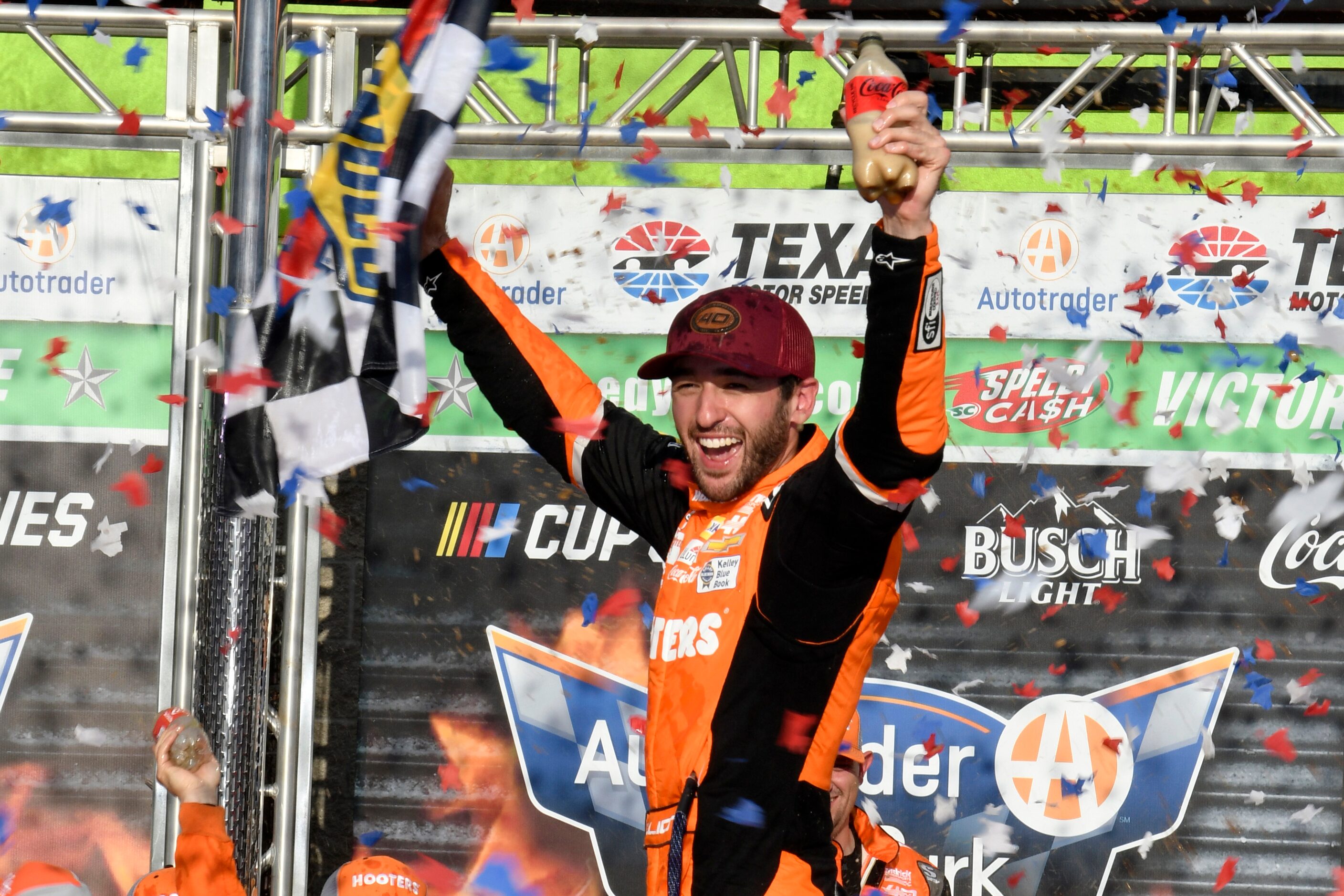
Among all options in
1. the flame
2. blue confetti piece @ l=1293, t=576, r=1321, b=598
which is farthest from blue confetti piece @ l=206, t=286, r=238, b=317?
blue confetti piece @ l=1293, t=576, r=1321, b=598

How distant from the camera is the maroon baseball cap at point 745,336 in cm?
214

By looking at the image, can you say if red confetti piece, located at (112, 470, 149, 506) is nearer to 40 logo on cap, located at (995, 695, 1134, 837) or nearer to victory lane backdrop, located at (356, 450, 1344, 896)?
victory lane backdrop, located at (356, 450, 1344, 896)

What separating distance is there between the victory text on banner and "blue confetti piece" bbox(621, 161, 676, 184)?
203 centimetres

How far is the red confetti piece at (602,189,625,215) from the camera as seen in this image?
219 inches

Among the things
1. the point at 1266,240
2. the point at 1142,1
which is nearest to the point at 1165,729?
the point at 1266,240

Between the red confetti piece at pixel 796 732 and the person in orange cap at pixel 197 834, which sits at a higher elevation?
the red confetti piece at pixel 796 732

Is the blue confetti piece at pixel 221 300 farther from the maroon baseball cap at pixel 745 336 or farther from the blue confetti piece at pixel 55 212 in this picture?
the maroon baseball cap at pixel 745 336

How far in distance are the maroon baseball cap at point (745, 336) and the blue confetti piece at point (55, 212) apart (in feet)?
14.6

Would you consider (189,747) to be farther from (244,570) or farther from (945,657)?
(945,657)

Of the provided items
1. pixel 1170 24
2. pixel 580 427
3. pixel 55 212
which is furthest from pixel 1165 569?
pixel 55 212

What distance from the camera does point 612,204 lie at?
18.3ft

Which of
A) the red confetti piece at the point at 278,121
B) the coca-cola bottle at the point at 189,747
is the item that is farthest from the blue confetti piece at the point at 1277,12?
the coca-cola bottle at the point at 189,747

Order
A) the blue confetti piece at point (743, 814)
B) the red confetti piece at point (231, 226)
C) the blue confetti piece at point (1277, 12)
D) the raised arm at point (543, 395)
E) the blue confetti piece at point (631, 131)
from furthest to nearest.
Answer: the blue confetti piece at point (1277, 12) → the blue confetti piece at point (631, 131) → the red confetti piece at point (231, 226) → the raised arm at point (543, 395) → the blue confetti piece at point (743, 814)

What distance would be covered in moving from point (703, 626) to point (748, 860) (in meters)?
0.35
